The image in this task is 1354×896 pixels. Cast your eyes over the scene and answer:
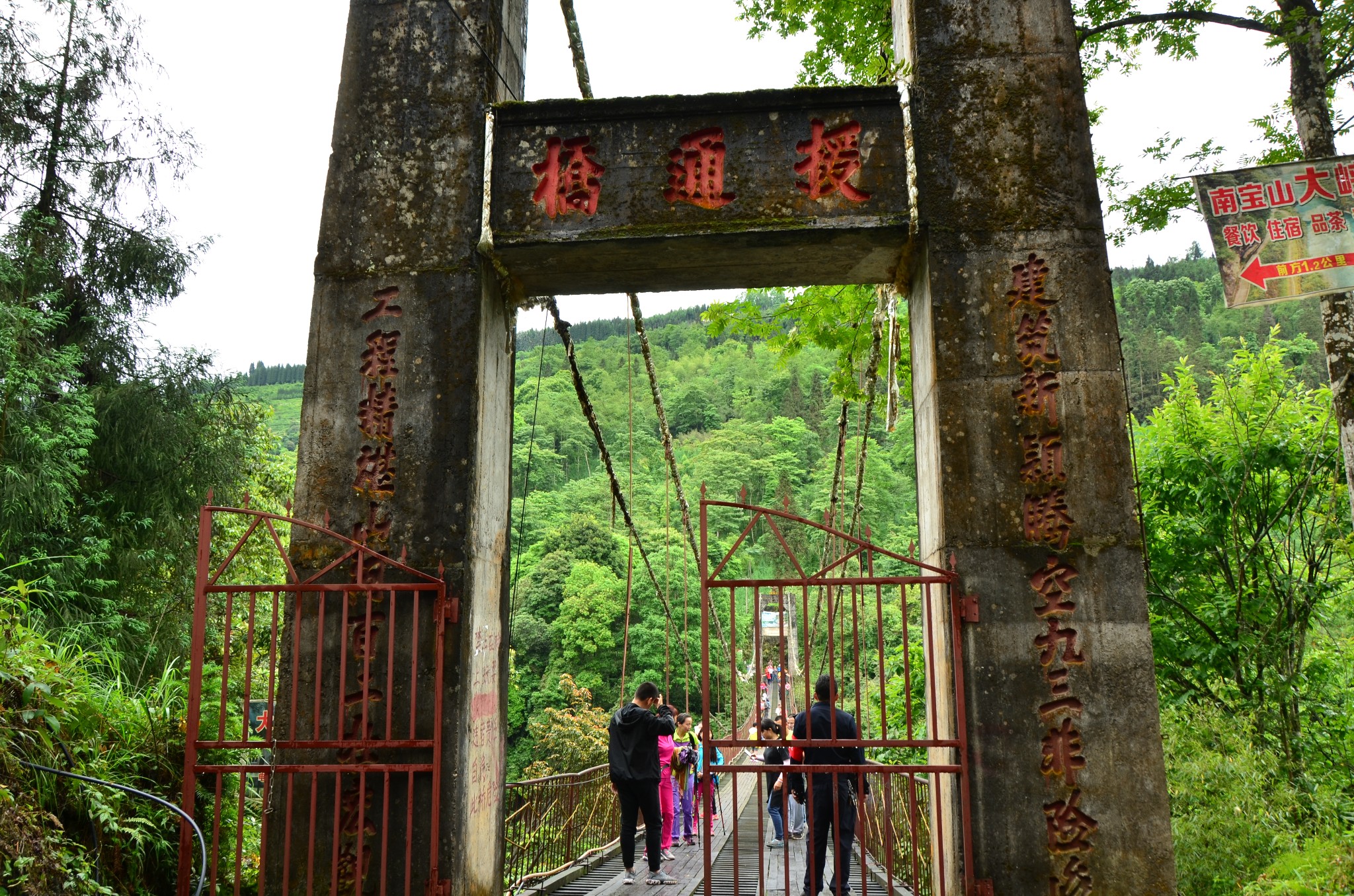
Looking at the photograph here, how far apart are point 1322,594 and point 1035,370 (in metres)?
3.56

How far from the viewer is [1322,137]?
4668mm

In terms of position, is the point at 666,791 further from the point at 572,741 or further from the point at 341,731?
the point at 572,741

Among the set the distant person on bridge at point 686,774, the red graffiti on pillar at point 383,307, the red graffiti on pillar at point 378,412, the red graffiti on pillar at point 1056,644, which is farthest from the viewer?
the distant person on bridge at point 686,774

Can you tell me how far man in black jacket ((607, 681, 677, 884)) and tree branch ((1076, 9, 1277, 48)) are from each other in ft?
14.6

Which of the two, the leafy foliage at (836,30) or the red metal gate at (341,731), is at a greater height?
the leafy foliage at (836,30)

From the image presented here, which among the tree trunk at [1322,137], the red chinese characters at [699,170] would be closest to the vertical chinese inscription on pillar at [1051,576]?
the red chinese characters at [699,170]

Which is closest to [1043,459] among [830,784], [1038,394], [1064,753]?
[1038,394]

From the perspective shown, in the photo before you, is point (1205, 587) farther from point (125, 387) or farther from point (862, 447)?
point (125, 387)

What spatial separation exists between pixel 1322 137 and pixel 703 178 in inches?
129

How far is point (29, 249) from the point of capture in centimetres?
907

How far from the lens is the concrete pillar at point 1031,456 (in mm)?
3209

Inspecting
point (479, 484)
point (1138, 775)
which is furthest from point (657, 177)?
point (1138, 775)

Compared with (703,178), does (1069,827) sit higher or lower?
lower

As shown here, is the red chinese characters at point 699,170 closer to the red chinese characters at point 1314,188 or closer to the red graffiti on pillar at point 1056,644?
the red graffiti on pillar at point 1056,644
